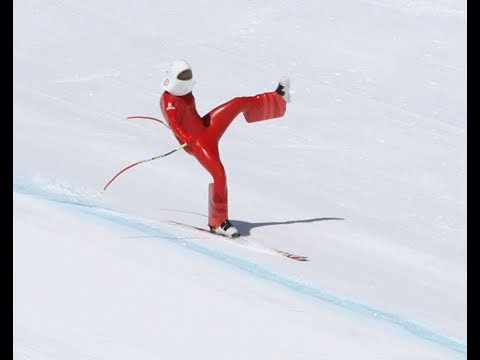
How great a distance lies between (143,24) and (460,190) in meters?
4.05

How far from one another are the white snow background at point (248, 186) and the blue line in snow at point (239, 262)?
2cm

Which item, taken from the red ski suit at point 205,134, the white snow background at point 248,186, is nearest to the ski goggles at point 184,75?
the red ski suit at point 205,134

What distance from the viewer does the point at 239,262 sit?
231 inches

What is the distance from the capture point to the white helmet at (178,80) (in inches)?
253

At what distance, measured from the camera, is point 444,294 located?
627cm

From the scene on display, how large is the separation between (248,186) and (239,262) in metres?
1.76

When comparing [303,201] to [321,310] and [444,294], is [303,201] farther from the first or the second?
[321,310]

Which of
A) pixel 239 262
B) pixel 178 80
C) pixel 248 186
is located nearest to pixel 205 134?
pixel 178 80

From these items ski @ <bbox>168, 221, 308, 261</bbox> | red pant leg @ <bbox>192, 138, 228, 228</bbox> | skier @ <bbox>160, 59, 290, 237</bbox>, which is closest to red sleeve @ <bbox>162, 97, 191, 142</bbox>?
skier @ <bbox>160, 59, 290, 237</bbox>

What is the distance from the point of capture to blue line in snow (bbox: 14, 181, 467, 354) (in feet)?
18.0

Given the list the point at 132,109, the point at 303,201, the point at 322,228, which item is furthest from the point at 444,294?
the point at 132,109

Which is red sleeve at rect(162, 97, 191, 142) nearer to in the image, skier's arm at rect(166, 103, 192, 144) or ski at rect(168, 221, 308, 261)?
skier's arm at rect(166, 103, 192, 144)

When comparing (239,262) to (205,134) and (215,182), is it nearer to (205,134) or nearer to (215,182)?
(215,182)

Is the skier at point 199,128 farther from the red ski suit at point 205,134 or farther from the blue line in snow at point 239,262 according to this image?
the blue line in snow at point 239,262
